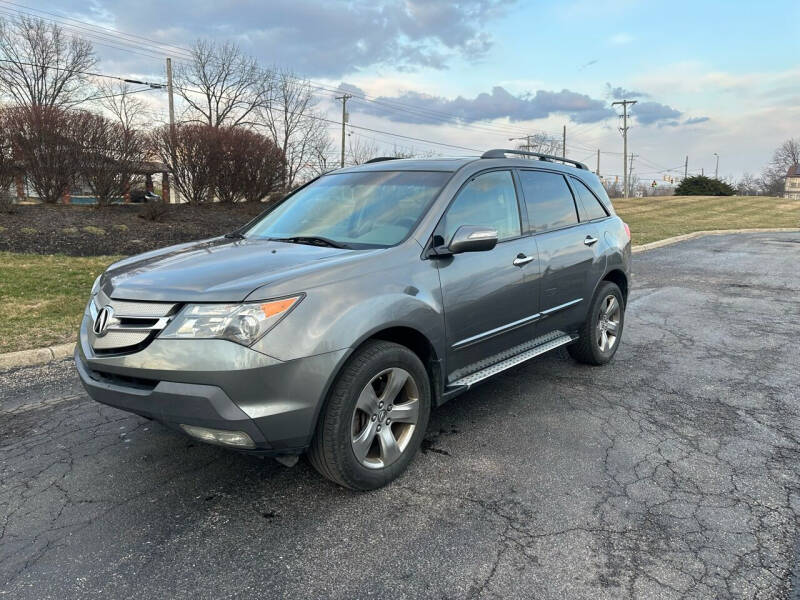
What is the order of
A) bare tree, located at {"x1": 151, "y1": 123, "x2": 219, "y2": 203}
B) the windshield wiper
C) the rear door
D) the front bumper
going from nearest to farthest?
the front bumper < the windshield wiper < the rear door < bare tree, located at {"x1": 151, "y1": 123, "x2": 219, "y2": 203}

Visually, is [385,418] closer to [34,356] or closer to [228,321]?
[228,321]

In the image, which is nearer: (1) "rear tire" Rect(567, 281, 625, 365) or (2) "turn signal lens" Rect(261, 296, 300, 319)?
(2) "turn signal lens" Rect(261, 296, 300, 319)

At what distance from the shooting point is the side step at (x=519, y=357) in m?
3.54

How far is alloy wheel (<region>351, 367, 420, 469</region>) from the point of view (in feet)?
9.66

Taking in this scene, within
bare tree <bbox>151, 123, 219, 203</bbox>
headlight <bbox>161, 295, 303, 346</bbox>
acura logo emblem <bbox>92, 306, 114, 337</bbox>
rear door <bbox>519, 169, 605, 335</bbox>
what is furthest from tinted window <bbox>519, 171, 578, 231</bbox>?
bare tree <bbox>151, 123, 219, 203</bbox>

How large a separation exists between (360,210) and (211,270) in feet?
4.01

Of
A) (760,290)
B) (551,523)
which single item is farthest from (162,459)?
(760,290)

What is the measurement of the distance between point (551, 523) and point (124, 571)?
1964mm

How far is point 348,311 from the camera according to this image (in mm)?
2785

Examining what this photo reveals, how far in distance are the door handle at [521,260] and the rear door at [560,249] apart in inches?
7.5

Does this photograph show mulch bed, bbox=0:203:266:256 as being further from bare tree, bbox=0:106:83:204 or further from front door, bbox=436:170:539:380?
front door, bbox=436:170:539:380

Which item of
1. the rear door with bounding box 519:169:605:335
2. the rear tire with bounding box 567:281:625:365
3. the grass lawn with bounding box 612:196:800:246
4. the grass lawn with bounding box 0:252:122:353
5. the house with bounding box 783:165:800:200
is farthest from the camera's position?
the house with bounding box 783:165:800:200

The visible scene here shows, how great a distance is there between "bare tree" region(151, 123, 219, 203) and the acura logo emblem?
54.5ft

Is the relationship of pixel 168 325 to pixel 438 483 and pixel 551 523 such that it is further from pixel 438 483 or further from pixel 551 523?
pixel 551 523
